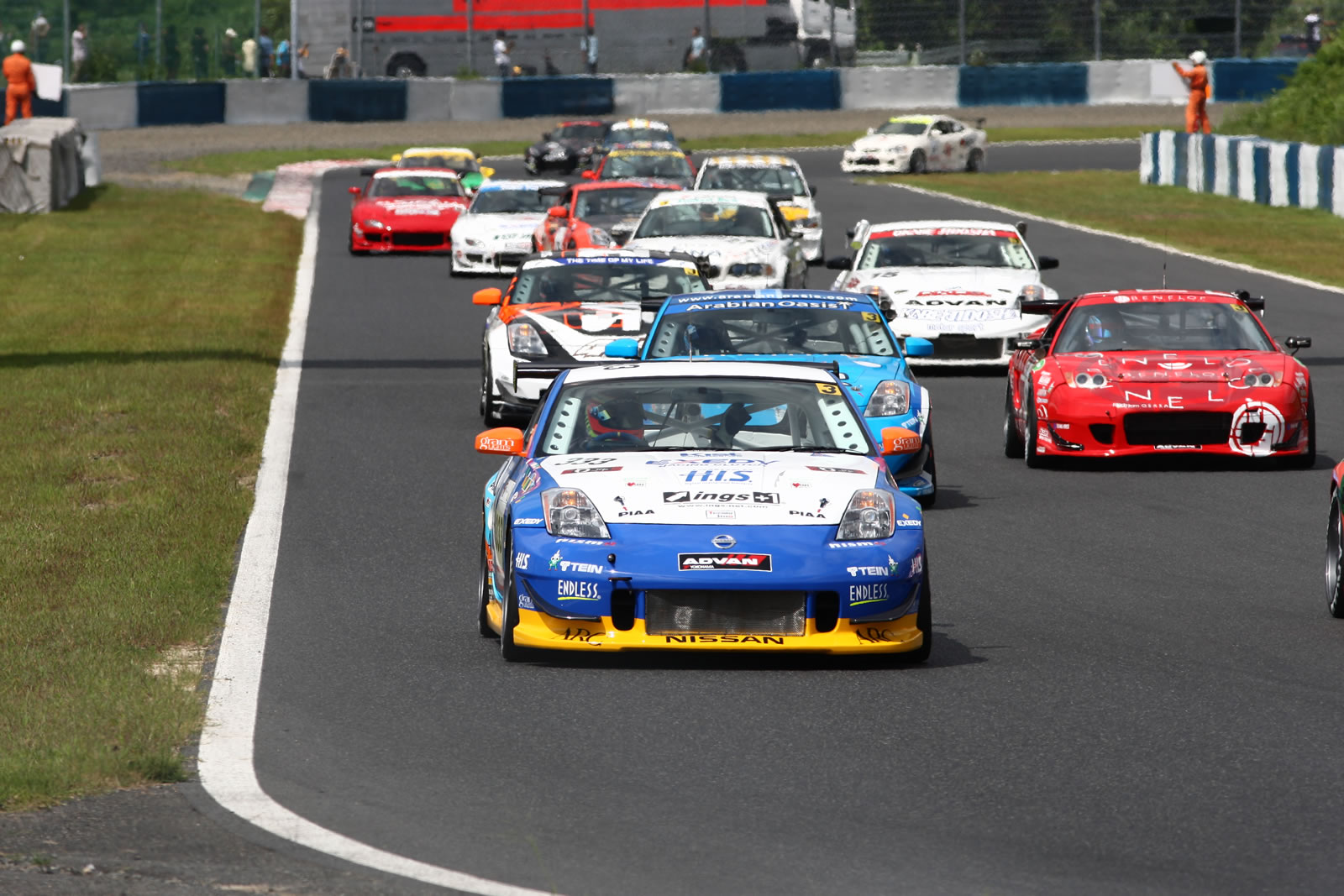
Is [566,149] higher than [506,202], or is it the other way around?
[566,149]

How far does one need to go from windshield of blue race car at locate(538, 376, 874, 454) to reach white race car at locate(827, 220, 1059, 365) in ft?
33.7

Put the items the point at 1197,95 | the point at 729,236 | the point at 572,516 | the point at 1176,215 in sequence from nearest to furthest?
the point at 572,516 < the point at 729,236 < the point at 1176,215 < the point at 1197,95

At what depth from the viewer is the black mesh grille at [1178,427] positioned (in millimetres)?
14922

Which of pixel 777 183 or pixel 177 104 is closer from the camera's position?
pixel 777 183

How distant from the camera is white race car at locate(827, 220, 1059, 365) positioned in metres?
20.5

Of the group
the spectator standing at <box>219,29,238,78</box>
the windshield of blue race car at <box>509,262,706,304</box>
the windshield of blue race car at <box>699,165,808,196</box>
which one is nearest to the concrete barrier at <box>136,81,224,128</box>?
the spectator standing at <box>219,29,238,78</box>

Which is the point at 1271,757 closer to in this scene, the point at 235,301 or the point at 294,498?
the point at 294,498

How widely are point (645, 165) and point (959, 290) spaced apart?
18441 mm

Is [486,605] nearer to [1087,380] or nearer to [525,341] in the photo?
[1087,380]

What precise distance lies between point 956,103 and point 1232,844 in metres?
60.9

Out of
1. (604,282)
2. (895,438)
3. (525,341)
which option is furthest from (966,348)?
(895,438)

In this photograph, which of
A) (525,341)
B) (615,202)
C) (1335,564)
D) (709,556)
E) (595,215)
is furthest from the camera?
(615,202)

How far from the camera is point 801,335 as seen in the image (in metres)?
14.8

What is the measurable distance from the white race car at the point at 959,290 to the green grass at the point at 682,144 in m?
35.1
